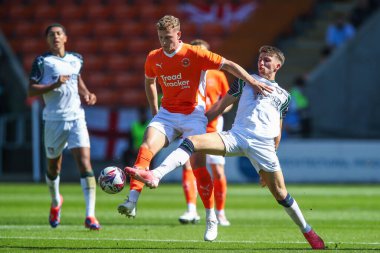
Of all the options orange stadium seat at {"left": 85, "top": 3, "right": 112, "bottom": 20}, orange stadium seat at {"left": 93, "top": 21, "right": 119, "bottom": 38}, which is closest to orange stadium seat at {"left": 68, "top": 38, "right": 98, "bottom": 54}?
orange stadium seat at {"left": 93, "top": 21, "right": 119, "bottom": 38}

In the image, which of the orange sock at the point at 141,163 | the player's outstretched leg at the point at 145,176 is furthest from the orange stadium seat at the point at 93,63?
the player's outstretched leg at the point at 145,176

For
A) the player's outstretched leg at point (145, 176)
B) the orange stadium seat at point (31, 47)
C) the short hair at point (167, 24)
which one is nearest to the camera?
the player's outstretched leg at point (145, 176)

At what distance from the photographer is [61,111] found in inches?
477

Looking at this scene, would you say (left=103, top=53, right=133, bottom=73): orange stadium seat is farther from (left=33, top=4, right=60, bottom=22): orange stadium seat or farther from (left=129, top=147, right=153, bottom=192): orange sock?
(left=129, top=147, right=153, bottom=192): orange sock

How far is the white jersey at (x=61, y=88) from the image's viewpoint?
11992 mm

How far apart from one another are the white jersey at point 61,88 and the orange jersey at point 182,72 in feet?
6.43

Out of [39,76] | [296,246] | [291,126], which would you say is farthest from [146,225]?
[291,126]

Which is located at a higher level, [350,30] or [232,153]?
[232,153]

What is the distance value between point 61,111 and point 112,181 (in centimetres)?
287

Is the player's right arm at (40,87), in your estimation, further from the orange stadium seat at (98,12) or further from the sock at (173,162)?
the orange stadium seat at (98,12)

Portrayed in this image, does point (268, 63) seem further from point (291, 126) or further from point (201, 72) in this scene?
point (291, 126)

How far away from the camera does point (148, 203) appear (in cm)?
1731

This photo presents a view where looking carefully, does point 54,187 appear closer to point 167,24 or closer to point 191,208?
point 191,208

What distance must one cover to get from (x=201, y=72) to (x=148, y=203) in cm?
727
